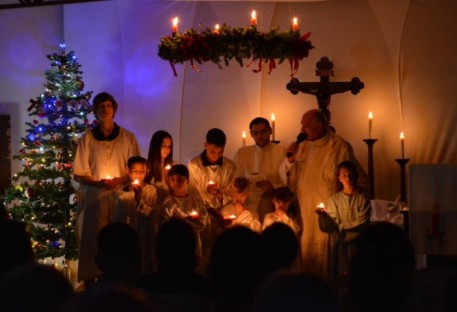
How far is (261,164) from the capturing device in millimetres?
8617

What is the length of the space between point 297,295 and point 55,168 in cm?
800

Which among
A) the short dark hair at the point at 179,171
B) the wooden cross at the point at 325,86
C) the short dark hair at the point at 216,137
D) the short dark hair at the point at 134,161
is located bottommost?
the short dark hair at the point at 179,171

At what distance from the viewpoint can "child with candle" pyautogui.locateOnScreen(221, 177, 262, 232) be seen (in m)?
7.89

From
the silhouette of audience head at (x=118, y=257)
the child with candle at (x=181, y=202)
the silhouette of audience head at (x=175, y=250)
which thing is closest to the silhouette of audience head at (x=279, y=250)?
the silhouette of audience head at (x=175, y=250)

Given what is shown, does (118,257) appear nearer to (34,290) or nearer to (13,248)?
(13,248)

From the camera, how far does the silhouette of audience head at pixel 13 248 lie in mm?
3412

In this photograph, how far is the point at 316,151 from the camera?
8.20m

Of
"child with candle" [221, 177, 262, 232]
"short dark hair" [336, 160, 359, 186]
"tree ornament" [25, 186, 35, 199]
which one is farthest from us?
"tree ornament" [25, 186, 35, 199]

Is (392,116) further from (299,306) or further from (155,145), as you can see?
(299,306)

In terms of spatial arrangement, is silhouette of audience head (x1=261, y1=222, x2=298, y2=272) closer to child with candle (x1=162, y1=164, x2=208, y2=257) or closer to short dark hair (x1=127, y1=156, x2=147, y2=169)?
child with candle (x1=162, y1=164, x2=208, y2=257)

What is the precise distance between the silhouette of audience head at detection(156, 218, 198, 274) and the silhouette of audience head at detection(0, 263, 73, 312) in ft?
4.53

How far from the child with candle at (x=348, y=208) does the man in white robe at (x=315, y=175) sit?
0.38 m

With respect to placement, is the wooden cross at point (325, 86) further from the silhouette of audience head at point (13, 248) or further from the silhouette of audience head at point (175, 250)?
the silhouette of audience head at point (13, 248)

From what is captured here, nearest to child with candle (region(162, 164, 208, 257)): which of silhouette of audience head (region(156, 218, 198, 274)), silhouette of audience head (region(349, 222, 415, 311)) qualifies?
silhouette of audience head (region(156, 218, 198, 274))
